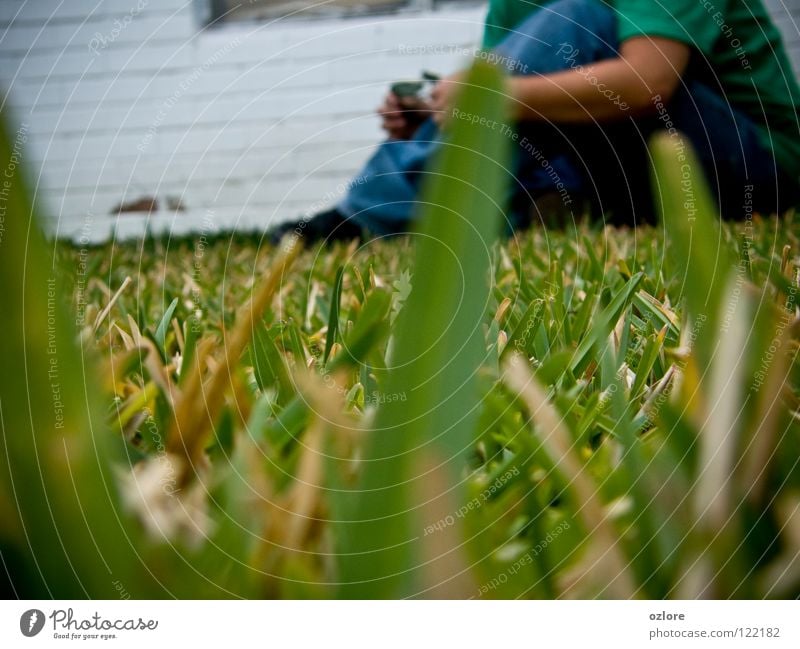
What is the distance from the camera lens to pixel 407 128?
0.96 m

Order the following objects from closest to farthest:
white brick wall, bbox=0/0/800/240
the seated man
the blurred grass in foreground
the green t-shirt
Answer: the blurred grass in foreground
white brick wall, bbox=0/0/800/240
the green t-shirt
the seated man

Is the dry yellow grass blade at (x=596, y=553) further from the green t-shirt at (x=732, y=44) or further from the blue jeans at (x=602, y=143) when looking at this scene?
the blue jeans at (x=602, y=143)

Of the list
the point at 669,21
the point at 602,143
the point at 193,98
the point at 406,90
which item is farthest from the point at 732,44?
the point at 193,98

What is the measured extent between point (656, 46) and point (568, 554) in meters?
0.62

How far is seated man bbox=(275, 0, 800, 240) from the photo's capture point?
65 cm

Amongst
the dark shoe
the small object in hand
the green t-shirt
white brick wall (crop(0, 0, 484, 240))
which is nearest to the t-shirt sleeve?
the green t-shirt

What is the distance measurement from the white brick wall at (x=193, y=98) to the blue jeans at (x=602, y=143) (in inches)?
3.1

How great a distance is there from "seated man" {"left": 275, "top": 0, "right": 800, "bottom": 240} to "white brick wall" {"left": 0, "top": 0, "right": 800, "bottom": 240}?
3.0 inches

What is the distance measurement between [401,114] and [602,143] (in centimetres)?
26

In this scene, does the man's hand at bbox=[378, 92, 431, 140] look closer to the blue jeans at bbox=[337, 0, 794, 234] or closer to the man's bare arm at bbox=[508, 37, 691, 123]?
the blue jeans at bbox=[337, 0, 794, 234]

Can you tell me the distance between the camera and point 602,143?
2.60 feet

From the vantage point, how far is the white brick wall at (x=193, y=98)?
29cm

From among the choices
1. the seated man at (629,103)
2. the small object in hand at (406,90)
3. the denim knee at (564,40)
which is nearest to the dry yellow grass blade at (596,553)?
the seated man at (629,103)
